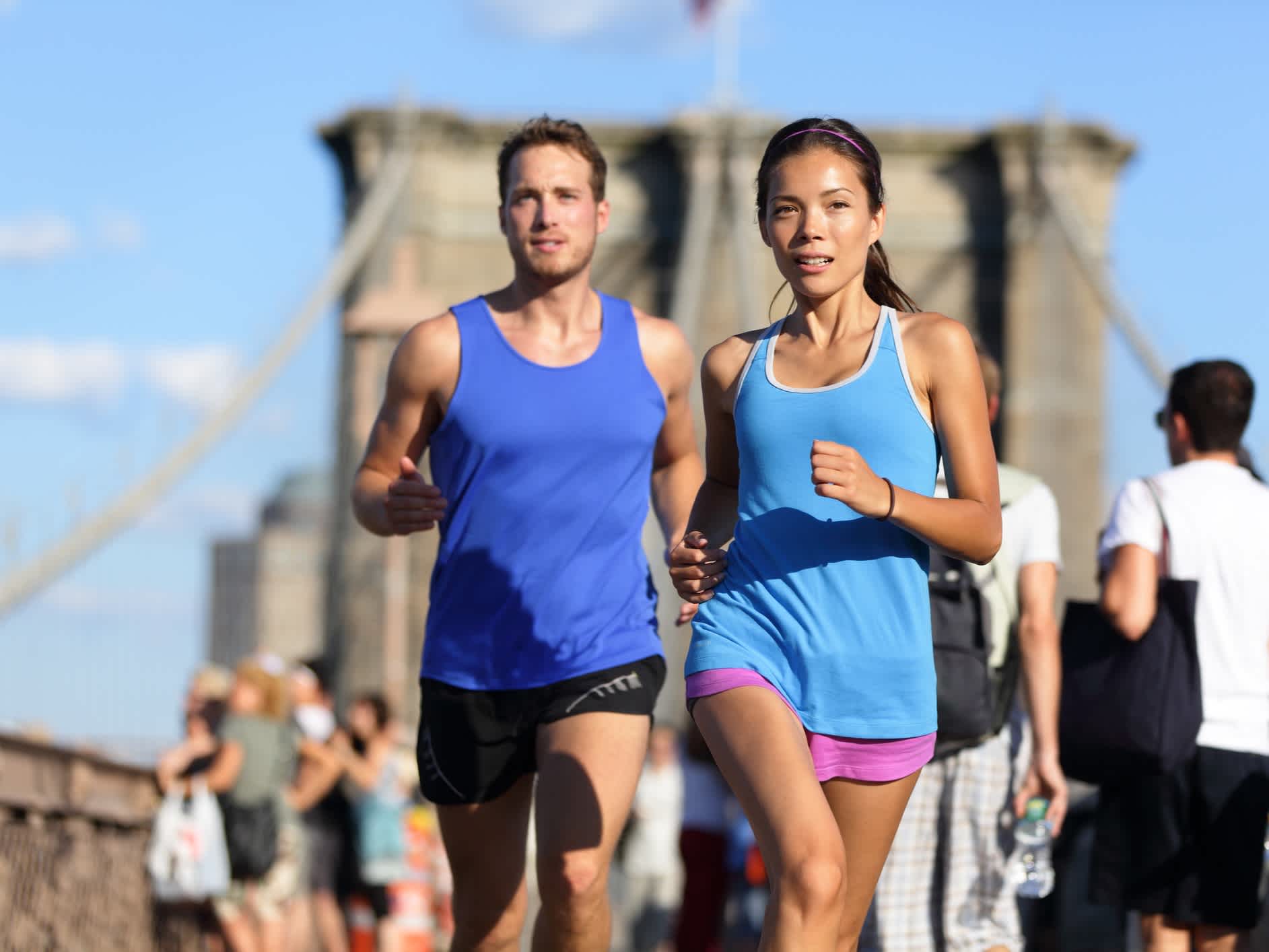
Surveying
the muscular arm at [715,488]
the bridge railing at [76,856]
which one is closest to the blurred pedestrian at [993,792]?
the muscular arm at [715,488]

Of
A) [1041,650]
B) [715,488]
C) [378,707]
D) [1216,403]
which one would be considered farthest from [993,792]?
[378,707]

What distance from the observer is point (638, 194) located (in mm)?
26312

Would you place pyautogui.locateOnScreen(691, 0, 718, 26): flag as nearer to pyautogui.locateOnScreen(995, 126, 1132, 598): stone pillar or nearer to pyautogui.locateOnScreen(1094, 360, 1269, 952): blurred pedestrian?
pyautogui.locateOnScreen(995, 126, 1132, 598): stone pillar

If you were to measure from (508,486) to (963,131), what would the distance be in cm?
2275

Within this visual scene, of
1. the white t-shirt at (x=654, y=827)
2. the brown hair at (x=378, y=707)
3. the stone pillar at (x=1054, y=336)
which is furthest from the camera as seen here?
the stone pillar at (x=1054, y=336)

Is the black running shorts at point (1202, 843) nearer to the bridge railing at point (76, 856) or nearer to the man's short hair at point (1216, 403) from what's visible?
the man's short hair at point (1216, 403)

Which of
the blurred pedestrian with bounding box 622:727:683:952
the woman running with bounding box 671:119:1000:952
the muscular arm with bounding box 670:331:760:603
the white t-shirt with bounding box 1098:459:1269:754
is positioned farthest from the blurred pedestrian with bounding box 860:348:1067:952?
the blurred pedestrian with bounding box 622:727:683:952

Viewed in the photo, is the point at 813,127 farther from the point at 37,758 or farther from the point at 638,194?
the point at 638,194

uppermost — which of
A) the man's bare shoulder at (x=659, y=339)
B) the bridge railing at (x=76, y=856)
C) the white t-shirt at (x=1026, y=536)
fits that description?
the man's bare shoulder at (x=659, y=339)

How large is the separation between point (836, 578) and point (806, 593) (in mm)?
49

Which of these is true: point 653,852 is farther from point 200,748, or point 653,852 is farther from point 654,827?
point 200,748

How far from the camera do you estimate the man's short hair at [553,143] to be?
3.85 metres

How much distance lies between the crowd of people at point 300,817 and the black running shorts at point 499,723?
386 cm

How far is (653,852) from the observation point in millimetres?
11352
